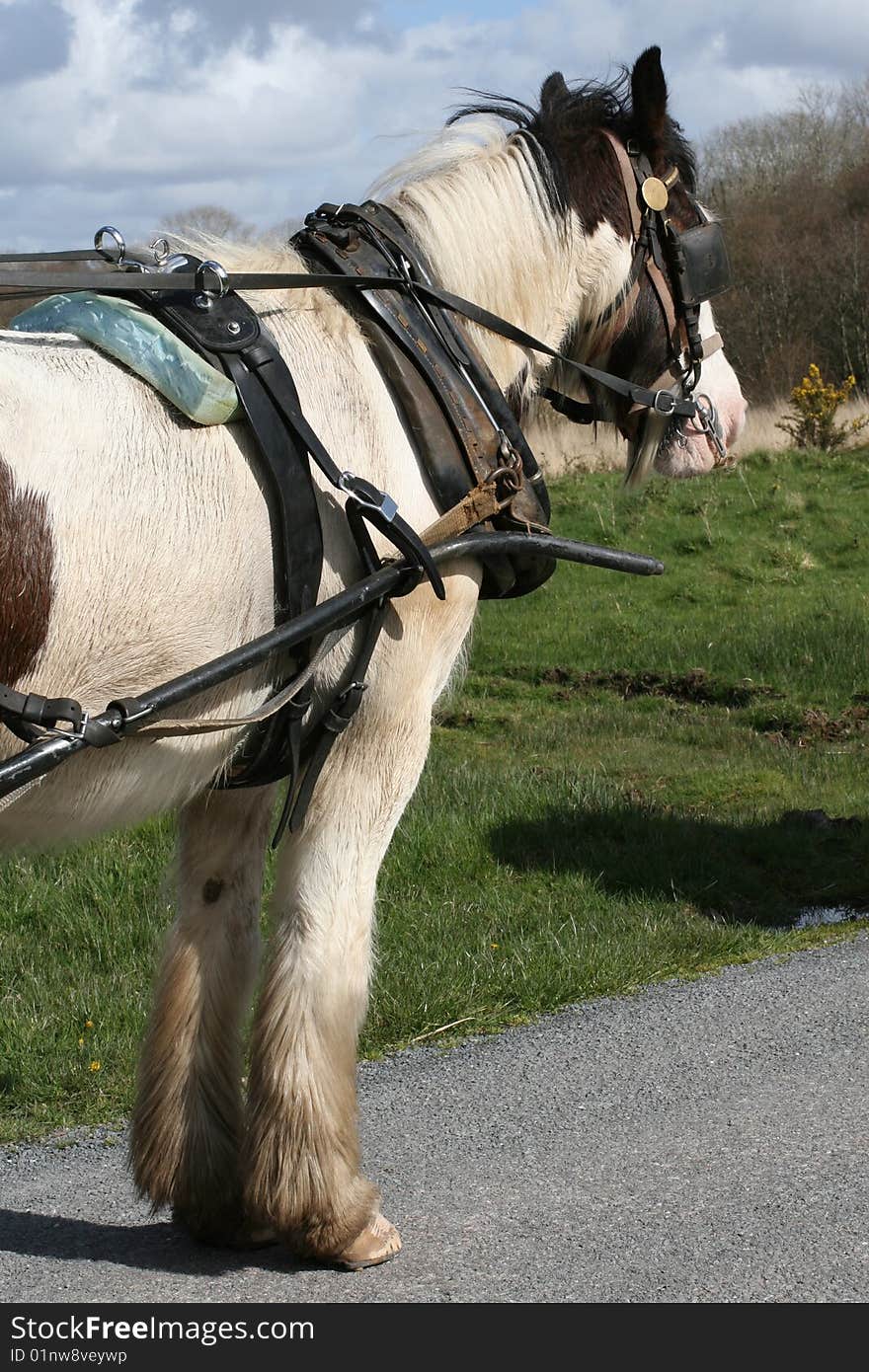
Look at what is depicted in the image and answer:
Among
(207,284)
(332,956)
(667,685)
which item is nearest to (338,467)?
(207,284)

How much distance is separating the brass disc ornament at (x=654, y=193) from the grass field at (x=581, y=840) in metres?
2.00

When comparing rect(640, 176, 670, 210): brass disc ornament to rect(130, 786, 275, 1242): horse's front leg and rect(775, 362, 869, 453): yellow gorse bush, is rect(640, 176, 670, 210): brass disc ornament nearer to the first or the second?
rect(130, 786, 275, 1242): horse's front leg

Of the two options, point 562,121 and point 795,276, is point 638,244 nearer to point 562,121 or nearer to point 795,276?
point 562,121

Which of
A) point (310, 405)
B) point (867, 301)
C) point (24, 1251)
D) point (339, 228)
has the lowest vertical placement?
point (24, 1251)

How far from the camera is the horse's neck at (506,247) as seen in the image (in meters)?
3.01

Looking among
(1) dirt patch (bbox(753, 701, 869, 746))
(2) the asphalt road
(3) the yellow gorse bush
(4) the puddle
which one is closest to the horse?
(2) the asphalt road

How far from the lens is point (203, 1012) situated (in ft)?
10.2

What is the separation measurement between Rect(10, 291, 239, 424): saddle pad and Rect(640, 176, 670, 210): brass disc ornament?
124 centimetres

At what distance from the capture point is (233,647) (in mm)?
2516

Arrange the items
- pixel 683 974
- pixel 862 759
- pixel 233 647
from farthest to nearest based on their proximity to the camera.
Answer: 1. pixel 862 759
2. pixel 683 974
3. pixel 233 647

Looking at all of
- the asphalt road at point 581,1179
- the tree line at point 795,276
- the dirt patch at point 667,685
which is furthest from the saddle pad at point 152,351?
the tree line at point 795,276
